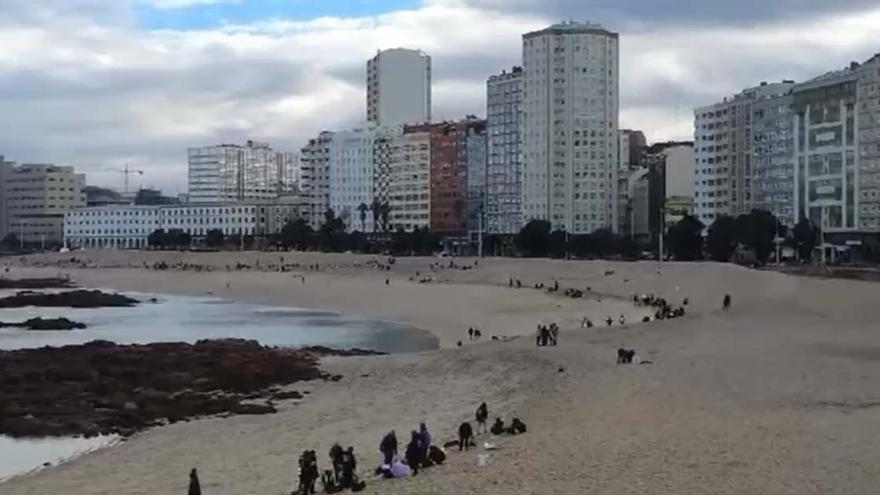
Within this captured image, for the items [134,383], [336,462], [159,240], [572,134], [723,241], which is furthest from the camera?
[159,240]

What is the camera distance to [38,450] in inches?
876

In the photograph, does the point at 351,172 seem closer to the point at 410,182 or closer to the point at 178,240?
the point at 410,182

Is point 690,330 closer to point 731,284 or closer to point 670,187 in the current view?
point 731,284

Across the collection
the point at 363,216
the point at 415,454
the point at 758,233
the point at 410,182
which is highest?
the point at 410,182

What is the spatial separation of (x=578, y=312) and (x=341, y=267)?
171ft

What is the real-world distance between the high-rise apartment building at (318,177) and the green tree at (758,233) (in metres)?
89.8

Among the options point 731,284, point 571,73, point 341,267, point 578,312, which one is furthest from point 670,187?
point 578,312

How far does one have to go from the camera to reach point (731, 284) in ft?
201

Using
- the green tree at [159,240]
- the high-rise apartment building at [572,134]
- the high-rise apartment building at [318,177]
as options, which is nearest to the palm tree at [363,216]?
the high-rise apartment building at [318,177]

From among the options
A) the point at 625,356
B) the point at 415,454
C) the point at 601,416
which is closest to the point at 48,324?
the point at 625,356

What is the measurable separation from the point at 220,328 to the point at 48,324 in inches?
325

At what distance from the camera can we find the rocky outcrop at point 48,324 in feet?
167

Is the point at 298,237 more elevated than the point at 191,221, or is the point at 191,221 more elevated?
the point at 191,221

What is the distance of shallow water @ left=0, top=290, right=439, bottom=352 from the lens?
4384 cm
